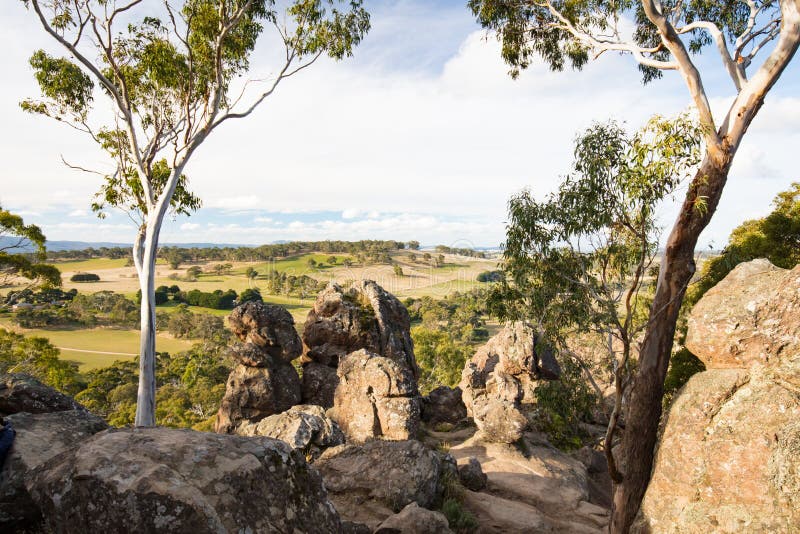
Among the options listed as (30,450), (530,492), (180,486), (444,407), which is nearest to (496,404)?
(444,407)

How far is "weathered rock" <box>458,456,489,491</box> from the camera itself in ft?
48.9

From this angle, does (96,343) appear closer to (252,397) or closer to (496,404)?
(252,397)

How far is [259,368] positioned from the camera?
75.4 feet

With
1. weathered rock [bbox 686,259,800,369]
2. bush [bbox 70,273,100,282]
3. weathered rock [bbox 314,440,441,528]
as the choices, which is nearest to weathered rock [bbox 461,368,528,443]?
weathered rock [bbox 314,440,441,528]

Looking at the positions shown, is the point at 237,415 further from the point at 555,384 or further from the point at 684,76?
the point at 684,76

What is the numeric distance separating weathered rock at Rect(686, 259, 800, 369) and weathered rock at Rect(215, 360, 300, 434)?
716 inches

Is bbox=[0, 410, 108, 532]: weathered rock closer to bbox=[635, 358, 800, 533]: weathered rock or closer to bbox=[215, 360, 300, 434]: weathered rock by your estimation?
bbox=[635, 358, 800, 533]: weathered rock

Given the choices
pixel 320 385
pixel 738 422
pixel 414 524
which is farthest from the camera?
pixel 320 385

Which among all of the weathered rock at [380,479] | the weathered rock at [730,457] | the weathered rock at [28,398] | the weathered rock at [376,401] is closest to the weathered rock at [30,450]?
the weathered rock at [28,398]

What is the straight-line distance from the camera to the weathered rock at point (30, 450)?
5906 millimetres

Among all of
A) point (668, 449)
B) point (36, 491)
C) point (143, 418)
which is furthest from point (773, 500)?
point (143, 418)

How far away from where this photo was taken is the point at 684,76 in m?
11.0

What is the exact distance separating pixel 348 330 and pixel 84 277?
135 metres

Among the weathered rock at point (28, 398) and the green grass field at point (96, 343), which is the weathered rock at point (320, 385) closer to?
the weathered rock at point (28, 398)
